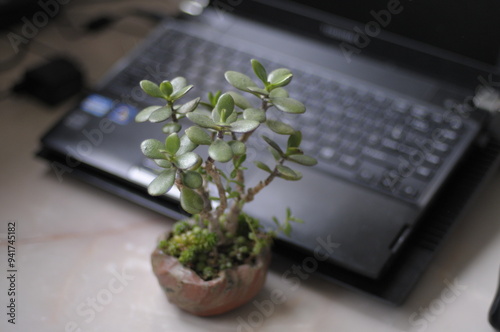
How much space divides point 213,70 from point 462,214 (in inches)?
12.3

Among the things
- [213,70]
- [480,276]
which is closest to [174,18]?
[213,70]

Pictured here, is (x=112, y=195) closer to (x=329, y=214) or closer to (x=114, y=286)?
(x=114, y=286)

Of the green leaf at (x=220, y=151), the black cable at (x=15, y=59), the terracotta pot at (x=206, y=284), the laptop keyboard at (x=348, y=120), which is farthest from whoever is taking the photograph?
the black cable at (x=15, y=59)

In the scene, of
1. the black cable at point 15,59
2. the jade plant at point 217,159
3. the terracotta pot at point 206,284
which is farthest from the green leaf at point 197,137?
the black cable at point 15,59

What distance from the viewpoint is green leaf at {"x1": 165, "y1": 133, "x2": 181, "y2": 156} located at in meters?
0.51

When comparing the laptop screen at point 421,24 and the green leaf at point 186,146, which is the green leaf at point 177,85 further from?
the laptop screen at point 421,24

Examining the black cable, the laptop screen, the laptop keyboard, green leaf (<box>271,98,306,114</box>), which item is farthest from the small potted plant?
the black cable

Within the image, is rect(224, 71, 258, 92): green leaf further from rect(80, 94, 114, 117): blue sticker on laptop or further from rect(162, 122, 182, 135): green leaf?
rect(80, 94, 114, 117): blue sticker on laptop

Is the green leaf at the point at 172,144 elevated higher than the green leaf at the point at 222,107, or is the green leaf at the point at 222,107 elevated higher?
the green leaf at the point at 222,107

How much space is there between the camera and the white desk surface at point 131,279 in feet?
2.06

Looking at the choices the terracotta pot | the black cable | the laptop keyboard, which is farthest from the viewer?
the black cable

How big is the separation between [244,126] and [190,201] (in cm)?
7

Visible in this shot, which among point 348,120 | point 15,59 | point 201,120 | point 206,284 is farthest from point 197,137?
point 15,59

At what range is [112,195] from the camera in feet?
2.43
